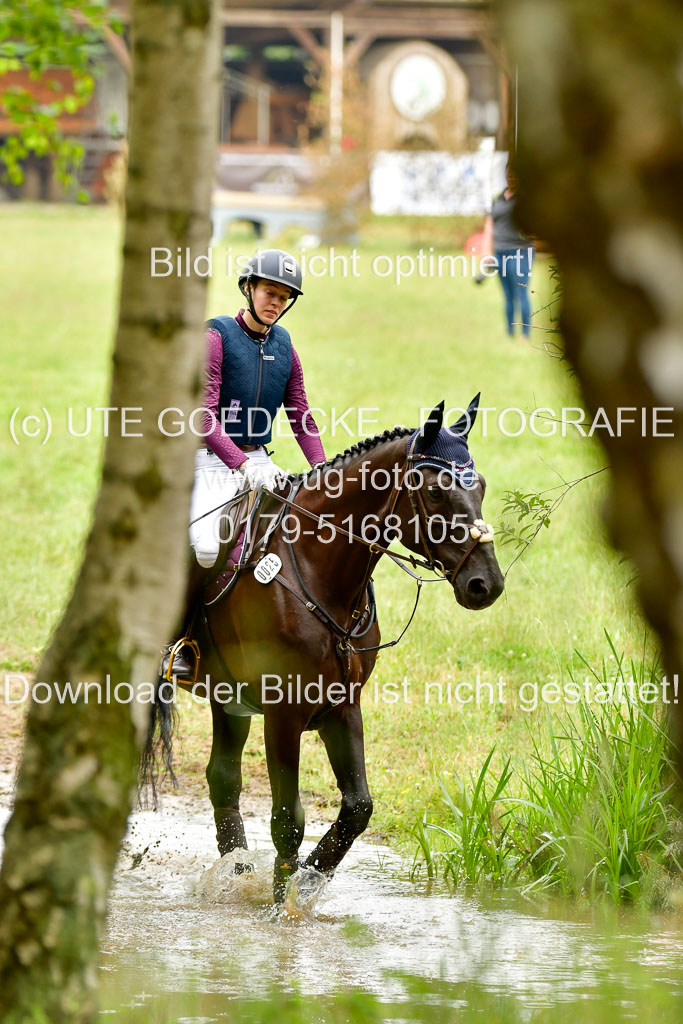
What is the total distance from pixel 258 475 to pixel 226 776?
152 centimetres

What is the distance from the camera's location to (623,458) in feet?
A: 6.22

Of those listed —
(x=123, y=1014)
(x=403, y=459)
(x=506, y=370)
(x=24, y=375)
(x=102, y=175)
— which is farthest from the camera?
(x=102, y=175)

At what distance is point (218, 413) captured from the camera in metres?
6.81

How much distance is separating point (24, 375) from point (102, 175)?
22864 mm

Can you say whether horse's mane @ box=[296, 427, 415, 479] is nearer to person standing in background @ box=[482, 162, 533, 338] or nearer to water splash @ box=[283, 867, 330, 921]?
water splash @ box=[283, 867, 330, 921]

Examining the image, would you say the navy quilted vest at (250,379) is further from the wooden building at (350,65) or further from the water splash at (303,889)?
the wooden building at (350,65)

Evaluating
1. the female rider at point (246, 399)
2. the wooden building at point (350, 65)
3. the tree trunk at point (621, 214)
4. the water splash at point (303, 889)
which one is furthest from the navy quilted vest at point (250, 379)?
the wooden building at point (350, 65)

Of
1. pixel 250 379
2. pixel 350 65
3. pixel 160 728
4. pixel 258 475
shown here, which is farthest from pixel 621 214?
pixel 350 65

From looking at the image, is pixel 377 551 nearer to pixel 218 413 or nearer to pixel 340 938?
pixel 218 413

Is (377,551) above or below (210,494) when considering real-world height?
below

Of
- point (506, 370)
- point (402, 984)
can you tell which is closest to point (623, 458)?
point (402, 984)

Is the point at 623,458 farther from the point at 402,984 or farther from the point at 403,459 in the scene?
the point at 403,459

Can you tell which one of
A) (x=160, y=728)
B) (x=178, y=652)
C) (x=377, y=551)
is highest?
(x=377, y=551)

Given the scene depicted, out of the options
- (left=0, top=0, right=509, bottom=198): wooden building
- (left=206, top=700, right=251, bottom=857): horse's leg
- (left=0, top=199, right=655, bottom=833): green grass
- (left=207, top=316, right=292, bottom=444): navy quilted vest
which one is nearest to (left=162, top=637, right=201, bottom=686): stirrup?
(left=206, top=700, right=251, bottom=857): horse's leg
